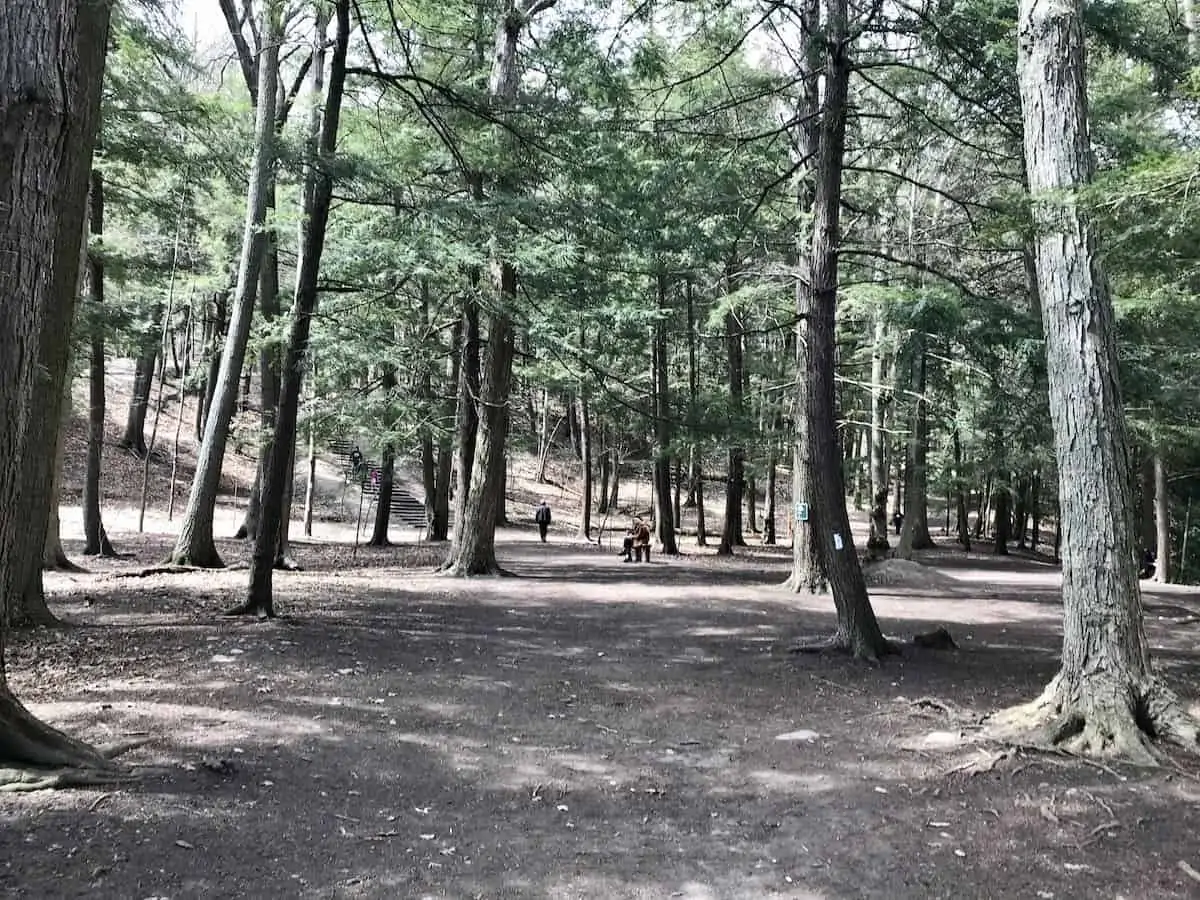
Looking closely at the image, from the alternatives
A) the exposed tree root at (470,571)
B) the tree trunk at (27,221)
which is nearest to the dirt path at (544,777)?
the tree trunk at (27,221)

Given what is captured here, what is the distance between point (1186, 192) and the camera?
171 inches

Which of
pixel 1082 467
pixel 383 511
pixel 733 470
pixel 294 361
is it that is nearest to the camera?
pixel 1082 467

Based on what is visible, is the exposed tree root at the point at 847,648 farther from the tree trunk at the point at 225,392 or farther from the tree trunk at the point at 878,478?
the tree trunk at the point at 878,478

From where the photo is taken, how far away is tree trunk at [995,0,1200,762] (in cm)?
543

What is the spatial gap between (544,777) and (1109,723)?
12.0 ft

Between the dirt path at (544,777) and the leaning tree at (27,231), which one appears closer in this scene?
the dirt path at (544,777)

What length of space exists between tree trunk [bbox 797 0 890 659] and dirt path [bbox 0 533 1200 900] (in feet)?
1.81

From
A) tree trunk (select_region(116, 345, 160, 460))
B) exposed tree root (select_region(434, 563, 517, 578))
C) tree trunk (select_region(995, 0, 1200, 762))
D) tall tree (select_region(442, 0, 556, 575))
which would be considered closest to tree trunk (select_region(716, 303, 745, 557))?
tall tree (select_region(442, 0, 556, 575))

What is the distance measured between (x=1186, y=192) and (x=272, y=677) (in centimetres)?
700

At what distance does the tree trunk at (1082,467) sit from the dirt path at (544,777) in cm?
65

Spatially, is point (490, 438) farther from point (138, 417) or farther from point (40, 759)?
point (138, 417)

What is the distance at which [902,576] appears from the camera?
56.6ft

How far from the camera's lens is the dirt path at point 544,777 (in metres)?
3.54

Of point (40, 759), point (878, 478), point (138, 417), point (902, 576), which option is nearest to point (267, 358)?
point (40, 759)
